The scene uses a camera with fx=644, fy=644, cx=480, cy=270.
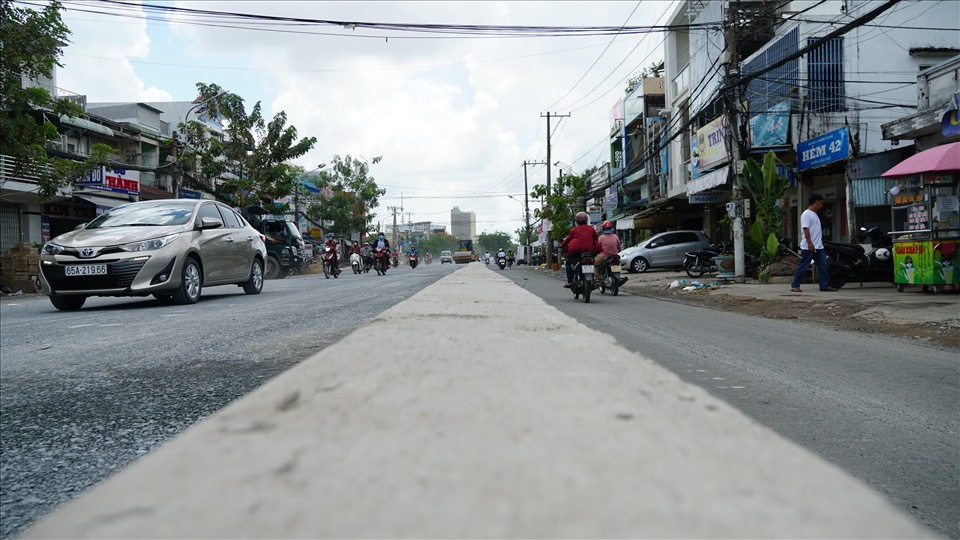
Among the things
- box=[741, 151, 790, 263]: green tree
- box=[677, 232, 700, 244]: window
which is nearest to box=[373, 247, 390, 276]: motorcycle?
box=[677, 232, 700, 244]: window

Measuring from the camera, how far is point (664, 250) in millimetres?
22281

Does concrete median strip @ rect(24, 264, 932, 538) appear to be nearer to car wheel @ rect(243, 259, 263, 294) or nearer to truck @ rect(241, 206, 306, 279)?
car wheel @ rect(243, 259, 263, 294)

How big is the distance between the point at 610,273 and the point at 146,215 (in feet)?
26.5

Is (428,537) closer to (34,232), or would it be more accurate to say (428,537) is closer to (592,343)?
(592,343)

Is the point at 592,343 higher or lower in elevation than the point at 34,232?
lower

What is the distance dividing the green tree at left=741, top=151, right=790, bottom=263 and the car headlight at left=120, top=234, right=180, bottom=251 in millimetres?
11522

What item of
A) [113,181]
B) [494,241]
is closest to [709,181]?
[113,181]

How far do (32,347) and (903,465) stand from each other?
17.1 feet

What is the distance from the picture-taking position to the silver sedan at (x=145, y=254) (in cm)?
620

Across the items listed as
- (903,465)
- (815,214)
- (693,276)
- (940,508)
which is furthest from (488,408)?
(693,276)

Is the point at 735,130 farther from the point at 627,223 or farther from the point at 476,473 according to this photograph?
the point at 627,223

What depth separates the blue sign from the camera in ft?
45.9

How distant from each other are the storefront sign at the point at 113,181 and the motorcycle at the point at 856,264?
20.2 m

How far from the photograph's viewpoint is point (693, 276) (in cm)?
1712
